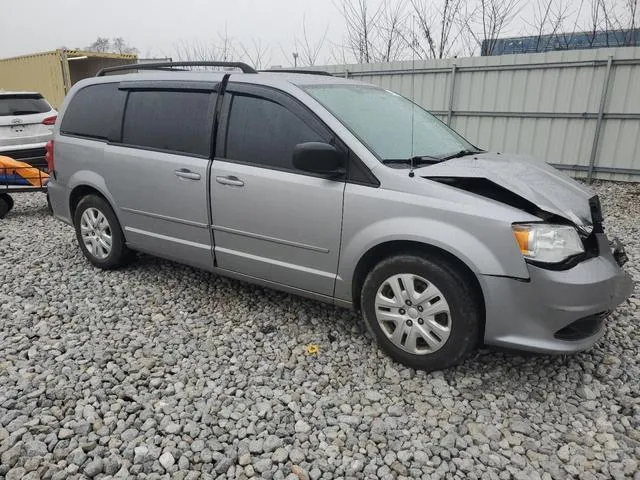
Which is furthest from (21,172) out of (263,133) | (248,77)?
(263,133)

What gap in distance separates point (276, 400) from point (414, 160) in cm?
164

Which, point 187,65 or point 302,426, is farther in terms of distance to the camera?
point 187,65

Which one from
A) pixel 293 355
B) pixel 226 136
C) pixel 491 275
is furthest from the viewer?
pixel 226 136

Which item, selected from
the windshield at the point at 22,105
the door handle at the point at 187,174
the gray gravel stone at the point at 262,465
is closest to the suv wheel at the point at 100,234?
the door handle at the point at 187,174

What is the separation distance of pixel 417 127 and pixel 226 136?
1378 mm

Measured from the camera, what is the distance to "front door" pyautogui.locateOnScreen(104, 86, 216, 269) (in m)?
3.49

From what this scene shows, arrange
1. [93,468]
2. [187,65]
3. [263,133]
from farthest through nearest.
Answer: [187,65] < [263,133] < [93,468]

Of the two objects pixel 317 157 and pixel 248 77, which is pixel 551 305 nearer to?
pixel 317 157

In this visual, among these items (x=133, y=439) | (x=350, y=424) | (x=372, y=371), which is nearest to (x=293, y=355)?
(x=372, y=371)

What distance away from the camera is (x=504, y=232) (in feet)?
7.98

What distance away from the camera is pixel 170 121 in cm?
368

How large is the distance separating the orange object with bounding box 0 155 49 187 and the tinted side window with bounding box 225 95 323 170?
14.3ft

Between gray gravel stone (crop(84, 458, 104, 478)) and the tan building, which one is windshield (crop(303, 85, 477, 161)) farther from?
the tan building

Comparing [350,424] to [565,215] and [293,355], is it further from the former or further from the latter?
[565,215]
